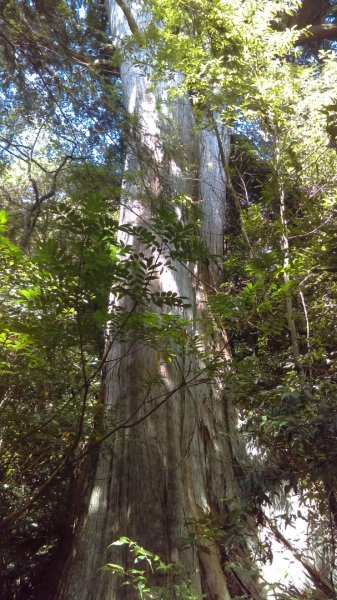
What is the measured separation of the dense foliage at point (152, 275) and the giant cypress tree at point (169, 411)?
5cm

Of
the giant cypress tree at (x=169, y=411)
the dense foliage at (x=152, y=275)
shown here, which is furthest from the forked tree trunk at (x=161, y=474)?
the dense foliage at (x=152, y=275)

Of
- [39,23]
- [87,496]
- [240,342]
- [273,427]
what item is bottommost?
[87,496]

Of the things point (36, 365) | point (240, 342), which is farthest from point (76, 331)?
point (240, 342)

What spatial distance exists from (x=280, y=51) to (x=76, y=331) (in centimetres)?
424

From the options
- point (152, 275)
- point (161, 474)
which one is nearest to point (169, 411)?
point (161, 474)

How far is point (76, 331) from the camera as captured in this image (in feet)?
9.73

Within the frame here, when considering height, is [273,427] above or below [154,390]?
below

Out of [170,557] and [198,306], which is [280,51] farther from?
[170,557]

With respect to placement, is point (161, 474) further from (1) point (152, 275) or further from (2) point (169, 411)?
(1) point (152, 275)

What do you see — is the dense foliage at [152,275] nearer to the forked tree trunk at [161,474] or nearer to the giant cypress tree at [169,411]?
the giant cypress tree at [169,411]

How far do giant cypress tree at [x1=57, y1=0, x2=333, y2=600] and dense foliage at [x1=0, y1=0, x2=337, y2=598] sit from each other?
5 cm

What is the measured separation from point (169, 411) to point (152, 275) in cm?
124

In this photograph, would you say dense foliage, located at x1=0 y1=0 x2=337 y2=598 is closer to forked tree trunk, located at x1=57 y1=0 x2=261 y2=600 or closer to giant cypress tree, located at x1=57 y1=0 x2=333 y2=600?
giant cypress tree, located at x1=57 y1=0 x2=333 y2=600

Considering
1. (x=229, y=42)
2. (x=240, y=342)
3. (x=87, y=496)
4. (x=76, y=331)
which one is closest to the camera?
(x=76, y=331)
